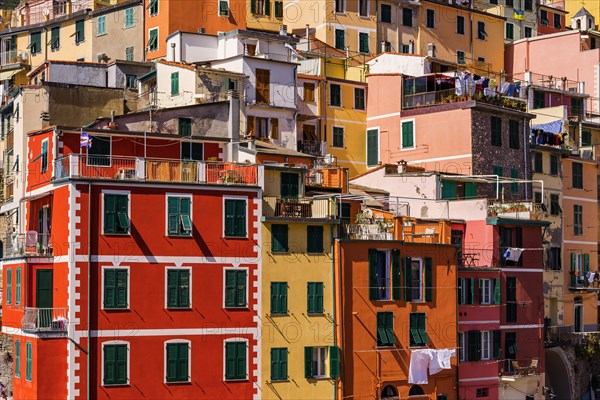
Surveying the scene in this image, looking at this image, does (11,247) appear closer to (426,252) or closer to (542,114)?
(426,252)

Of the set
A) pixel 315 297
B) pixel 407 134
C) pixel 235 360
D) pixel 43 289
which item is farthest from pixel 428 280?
pixel 43 289

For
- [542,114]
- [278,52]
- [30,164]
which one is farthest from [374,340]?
[542,114]

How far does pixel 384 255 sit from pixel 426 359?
5.76 m

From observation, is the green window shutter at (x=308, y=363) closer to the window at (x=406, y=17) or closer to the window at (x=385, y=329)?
the window at (x=385, y=329)

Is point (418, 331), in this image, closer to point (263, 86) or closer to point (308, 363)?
point (308, 363)

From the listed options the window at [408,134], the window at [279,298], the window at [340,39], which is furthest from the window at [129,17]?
the window at [279,298]

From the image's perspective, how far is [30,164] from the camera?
63.1 meters

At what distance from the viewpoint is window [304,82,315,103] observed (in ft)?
272

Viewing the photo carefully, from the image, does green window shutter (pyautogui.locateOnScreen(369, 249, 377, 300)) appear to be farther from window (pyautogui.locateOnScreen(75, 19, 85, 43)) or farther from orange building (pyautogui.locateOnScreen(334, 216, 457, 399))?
window (pyautogui.locateOnScreen(75, 19, 85, 43))

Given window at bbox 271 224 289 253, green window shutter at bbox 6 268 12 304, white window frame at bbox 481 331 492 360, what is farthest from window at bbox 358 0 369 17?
green window shutter at bbox 6 268 12 304

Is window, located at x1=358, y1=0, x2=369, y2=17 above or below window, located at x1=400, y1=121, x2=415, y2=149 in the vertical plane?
above

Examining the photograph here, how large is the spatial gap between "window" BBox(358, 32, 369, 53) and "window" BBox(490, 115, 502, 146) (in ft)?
56.6

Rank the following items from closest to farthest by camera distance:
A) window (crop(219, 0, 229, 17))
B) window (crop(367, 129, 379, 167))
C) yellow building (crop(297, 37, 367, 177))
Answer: yellow building (crop(297, 37, 367, 177))
window (crop(367, 129, 379, 167))
window (crop(219, 0, 229, 17))

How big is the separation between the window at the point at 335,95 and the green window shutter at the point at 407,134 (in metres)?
4.71
